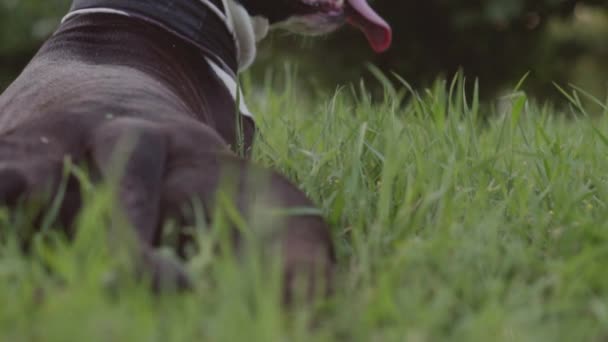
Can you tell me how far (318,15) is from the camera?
139 inches

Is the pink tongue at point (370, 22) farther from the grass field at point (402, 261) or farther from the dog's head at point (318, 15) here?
the grass field at point (402, 261)

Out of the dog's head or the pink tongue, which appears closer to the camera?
the dog's head

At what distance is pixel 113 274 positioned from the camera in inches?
67.4

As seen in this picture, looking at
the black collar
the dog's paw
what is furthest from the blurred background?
the dog's paw

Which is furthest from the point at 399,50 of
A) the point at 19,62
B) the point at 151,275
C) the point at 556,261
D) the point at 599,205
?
the point at 151,275

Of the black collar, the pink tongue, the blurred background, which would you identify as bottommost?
the blurred background

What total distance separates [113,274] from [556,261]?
0.97m

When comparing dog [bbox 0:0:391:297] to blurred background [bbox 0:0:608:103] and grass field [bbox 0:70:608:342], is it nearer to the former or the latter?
grass field [bbox 0:70:608:342]

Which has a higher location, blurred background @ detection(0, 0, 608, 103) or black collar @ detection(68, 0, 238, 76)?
black collar @ detection(68, 0, 238, 76)

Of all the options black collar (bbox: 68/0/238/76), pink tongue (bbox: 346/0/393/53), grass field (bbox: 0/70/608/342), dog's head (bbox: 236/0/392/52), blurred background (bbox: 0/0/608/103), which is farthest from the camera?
blurred background (bbox: 0/0/608/103)

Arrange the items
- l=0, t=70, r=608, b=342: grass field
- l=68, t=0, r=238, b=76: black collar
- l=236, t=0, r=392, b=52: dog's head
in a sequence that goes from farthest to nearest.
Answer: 1. l=236, t=0, r=392, b=52: dog's head
2. l=68, t=0, r=238, b=76: black collar
3. l=0, t=70, r=608, b=342: grass field

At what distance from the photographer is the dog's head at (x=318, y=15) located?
3.40 meters

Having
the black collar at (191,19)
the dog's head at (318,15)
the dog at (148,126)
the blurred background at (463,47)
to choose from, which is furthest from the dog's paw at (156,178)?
the blurred background at (463,47)

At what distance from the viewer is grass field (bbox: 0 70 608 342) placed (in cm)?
161
